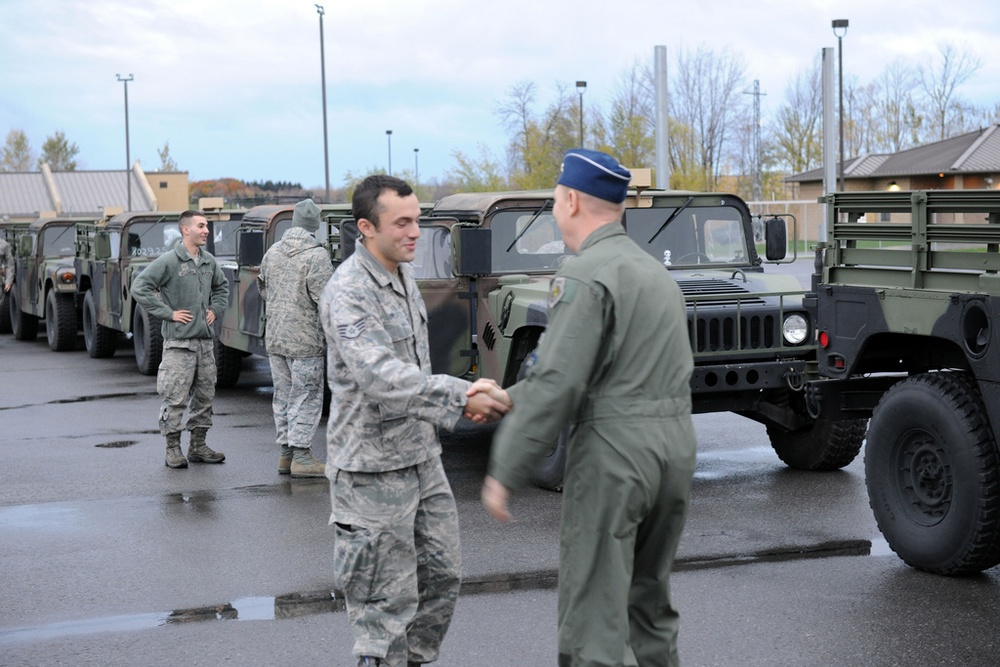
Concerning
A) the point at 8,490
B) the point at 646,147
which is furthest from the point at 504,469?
the point at 646,147

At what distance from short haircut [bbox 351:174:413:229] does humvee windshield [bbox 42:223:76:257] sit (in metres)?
16.8

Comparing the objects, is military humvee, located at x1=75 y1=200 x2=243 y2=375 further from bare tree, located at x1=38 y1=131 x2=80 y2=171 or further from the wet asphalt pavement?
bare tree, located at x1=38 y1=131 x2=80 y2=171

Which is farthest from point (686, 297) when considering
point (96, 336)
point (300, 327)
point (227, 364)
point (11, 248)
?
point (11, 248)

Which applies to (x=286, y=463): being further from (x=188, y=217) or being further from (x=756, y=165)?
(x=756, y=165)

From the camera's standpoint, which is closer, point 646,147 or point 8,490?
point 8,490

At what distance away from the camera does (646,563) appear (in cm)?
367

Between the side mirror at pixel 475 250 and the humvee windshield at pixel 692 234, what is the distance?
3.94 feet

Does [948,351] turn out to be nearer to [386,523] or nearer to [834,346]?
[834,346]

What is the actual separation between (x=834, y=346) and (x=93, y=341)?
42.5ft

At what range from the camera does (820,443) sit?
332 inches

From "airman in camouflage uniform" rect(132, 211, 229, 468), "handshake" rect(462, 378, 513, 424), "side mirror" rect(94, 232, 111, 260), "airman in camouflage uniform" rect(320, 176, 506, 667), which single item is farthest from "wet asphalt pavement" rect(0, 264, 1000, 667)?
"side mirror" rect(94, 232, 111, 260)

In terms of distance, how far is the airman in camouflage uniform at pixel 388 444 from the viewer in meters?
3.96

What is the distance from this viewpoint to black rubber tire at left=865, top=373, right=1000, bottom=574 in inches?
224

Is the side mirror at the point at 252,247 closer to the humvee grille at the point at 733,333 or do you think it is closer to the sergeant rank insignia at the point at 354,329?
the humvee grille at the point at 733,333
